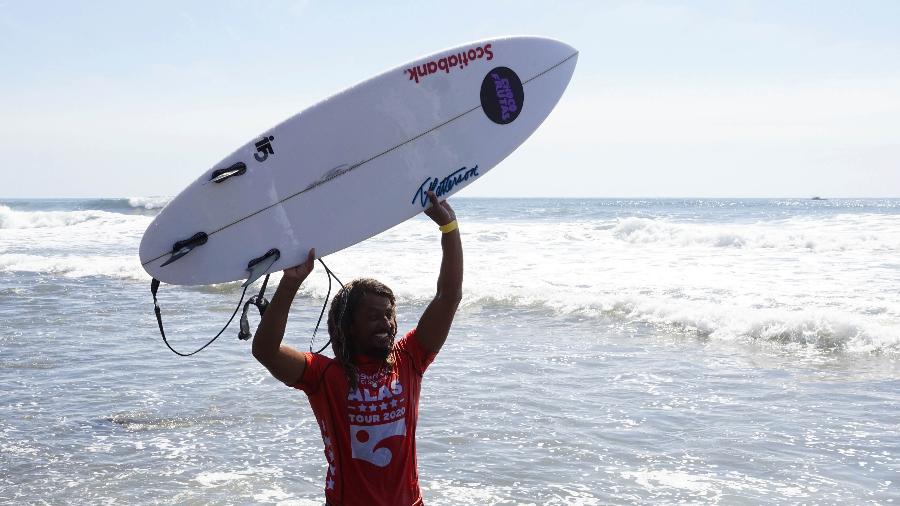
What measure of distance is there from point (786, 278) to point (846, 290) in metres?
1.69

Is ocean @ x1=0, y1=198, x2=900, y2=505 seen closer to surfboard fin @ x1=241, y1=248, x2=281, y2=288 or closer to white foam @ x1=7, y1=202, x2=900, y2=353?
white foam @ x1=7, y1=202, x2=900, y2=353

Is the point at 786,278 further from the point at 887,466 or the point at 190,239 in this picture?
the point at 190,239

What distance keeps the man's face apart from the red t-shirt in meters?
0.04

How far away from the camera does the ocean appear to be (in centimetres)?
455

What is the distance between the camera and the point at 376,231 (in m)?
3.24

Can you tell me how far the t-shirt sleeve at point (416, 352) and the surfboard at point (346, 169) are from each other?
834mm

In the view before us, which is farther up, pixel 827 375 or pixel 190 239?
pixel 190 239

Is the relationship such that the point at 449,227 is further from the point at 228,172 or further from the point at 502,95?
the point at 502,95

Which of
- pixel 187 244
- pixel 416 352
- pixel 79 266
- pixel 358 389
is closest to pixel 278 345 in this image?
pixel 358 389

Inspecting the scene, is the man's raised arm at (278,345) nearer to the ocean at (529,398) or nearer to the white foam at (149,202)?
the ocean at (529,398)

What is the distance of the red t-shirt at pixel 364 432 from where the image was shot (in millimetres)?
2162

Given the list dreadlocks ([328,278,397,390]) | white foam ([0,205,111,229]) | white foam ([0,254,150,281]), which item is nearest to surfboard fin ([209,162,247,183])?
dreadlocks ([328,278,397,390])

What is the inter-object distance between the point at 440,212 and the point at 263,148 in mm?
869

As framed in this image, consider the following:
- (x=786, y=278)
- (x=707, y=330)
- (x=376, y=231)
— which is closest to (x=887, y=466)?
(x=376, y=231)
